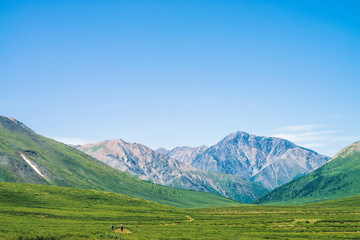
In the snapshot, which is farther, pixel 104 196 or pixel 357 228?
pixel 104 196

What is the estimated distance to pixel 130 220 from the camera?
112 metres

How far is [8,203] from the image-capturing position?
128875mm

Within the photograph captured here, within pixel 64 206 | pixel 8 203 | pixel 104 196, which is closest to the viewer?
pixel 8 203

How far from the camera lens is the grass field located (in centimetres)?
6981

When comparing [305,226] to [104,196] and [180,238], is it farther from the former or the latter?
[104,196]

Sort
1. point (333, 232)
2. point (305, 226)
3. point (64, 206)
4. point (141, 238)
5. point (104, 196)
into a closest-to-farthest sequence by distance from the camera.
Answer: point (141, 238) → point (333, 232) → point (305, 226) → point (64, 206) → point (104, 196)

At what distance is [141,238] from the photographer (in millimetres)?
62594

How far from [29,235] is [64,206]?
91.3 m

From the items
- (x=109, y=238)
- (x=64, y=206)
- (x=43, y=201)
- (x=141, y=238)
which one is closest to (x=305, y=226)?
(x=141, y=238)

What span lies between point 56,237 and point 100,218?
55.8 m

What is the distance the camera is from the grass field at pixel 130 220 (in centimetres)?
6981

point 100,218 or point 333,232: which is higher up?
point 333,232

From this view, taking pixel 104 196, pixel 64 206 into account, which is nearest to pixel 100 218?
pixel 64 206

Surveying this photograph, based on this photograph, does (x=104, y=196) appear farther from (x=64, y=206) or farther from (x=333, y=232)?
(x=333, y=232)
